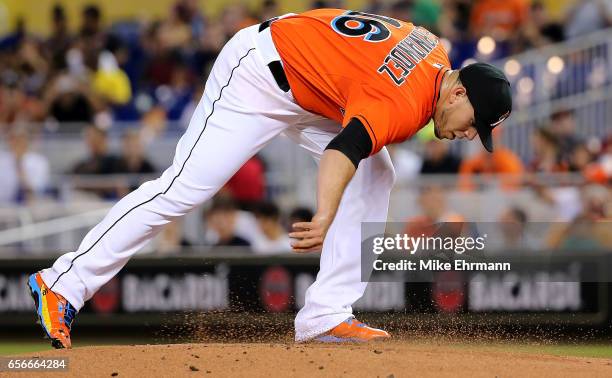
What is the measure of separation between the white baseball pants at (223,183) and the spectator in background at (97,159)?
6.32m

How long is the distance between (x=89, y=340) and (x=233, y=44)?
13.8ft

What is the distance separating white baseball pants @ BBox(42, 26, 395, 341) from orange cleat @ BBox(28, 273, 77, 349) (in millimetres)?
43

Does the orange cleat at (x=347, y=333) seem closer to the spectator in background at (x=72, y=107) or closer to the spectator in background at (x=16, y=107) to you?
the spectator in background at (x=72, y=107)

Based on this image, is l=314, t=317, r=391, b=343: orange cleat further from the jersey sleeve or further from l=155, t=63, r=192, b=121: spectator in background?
l=155, t=63, r=192, b=121: spectator in background

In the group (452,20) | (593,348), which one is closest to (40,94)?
(452,20)

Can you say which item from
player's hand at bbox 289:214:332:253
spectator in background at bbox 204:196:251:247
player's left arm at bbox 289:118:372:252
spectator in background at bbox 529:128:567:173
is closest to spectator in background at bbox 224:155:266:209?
spectator in background at bbox 204:196:251:247

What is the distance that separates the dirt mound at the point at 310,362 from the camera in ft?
17.5

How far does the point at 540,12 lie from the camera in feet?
48.1

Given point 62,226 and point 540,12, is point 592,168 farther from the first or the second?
point 62,226

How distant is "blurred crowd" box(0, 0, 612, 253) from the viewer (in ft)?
35.5

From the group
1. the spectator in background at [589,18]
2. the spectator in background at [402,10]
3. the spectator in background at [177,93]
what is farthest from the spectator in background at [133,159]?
the spectator in background at [589,18]

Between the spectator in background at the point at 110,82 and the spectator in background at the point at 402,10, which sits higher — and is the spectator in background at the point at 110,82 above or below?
below

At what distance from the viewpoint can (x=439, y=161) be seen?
11734mm

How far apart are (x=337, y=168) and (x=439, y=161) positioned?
6594 millimetres
